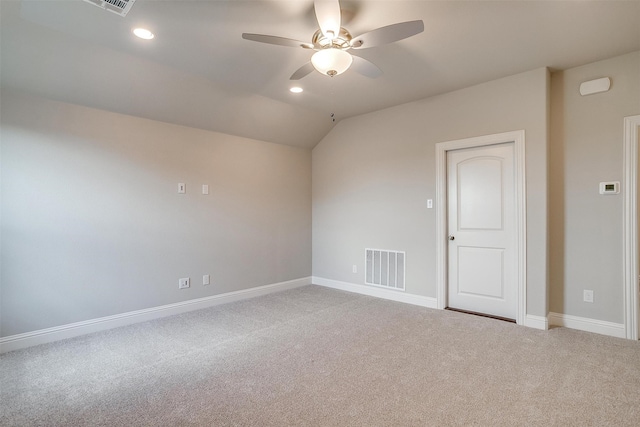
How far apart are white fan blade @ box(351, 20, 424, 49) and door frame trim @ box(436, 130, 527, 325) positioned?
6.45 feet

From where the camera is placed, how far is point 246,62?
294cm

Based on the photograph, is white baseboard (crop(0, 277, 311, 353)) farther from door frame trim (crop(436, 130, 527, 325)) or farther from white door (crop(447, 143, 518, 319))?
white door (crop(447, 143, 518, 319))

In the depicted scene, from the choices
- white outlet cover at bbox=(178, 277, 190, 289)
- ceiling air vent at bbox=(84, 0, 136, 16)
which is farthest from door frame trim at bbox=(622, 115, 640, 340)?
white outlet cover at bbox=(178, 277, 190, 289)

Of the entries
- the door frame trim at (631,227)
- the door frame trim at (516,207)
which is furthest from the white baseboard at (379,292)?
the door frame trim at (631,227)

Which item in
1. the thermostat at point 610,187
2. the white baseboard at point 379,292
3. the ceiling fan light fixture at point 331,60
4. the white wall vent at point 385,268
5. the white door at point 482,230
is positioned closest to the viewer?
the ceiling fan light fixture at point 331,60

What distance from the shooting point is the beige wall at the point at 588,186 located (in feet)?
9.68

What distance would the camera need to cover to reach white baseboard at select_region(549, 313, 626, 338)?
2.96m

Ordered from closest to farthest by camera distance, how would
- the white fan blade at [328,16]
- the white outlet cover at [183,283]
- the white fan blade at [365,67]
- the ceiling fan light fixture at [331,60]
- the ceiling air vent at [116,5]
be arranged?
the white fan blade at [328,16] < the ceiling air vent at [116,5] < the ceiling fan light fixture at [331,60] < the white fan blade at [365,67] < the white outlet cover at [183,283]

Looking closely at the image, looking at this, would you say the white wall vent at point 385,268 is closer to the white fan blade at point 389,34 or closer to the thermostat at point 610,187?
the thermostat at point 610,187

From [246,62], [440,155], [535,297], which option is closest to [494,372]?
[535,297]

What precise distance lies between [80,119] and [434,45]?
335 cm

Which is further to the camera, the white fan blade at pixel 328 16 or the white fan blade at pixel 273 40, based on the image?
the white fan blade at pixel 273 40

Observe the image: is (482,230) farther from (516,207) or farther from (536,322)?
(536,322)

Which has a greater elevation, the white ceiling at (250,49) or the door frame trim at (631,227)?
the white ceiling at (250,49)
